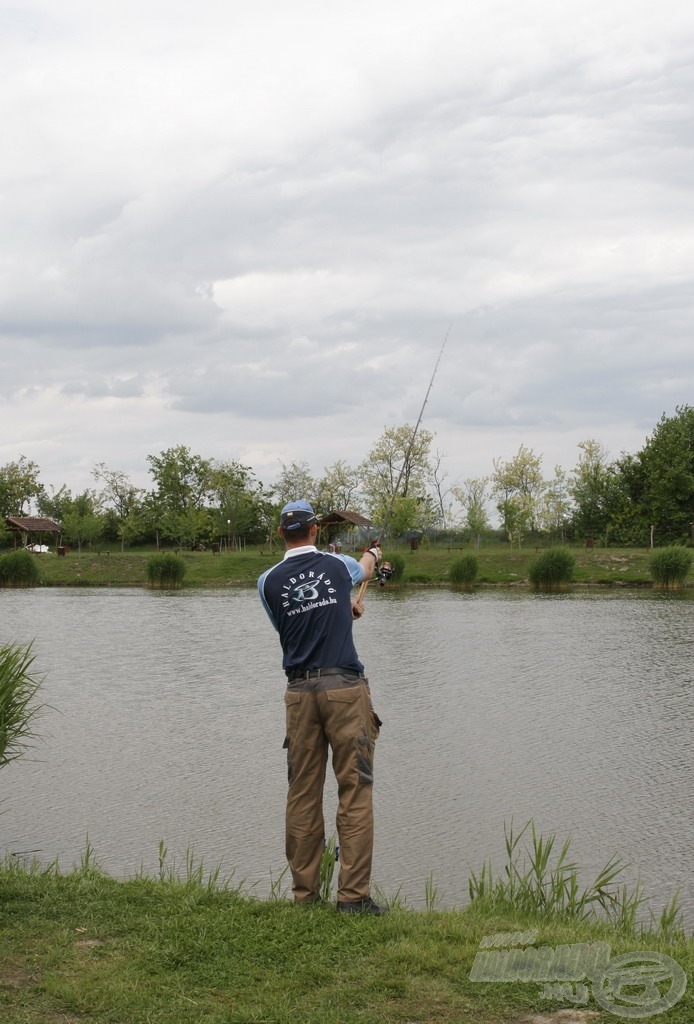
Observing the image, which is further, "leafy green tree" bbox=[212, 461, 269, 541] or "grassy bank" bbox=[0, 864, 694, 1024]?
"leafy green tree" bbox=[212, 461, 269, 541]

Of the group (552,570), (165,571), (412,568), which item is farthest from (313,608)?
(412,568)

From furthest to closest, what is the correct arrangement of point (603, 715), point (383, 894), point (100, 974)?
1. point (603, 715)
2. point (383, 894)
3. point (100, 974)

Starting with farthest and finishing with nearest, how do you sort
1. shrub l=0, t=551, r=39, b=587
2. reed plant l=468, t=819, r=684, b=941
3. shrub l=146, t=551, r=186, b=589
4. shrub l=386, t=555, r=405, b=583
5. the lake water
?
1. shrub l=0, t=551, r=39, b=587
2. shrub l=146, t=551, r=186, b=589
3. shrub l=386, t=555, r=405, b=583
4. the lake water
5. reed plant l=468, t=819, r=684, b=941

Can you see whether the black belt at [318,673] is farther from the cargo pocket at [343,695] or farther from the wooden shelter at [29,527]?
the wooden shelter at [29,527]

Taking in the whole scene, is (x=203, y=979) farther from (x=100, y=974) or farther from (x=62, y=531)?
(x=62, y=531)

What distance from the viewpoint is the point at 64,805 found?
9734 millimetres

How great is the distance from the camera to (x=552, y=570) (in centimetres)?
4428

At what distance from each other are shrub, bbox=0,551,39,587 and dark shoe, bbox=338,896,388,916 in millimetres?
49993

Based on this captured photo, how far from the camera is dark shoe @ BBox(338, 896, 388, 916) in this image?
576 cm

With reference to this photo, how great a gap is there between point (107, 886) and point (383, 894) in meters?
1.84

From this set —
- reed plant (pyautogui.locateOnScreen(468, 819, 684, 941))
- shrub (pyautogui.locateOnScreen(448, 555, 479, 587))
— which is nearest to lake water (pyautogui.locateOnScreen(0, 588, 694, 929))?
reed plant (pyautogui.locateOnScreen(468, 819, 684, 941))

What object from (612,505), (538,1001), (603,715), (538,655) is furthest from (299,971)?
(612,505)

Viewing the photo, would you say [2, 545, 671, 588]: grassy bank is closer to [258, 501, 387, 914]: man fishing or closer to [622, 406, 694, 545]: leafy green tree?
[622, 406, 694, 545]: leafy green tree

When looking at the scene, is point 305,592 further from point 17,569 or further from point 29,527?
point 29,527
